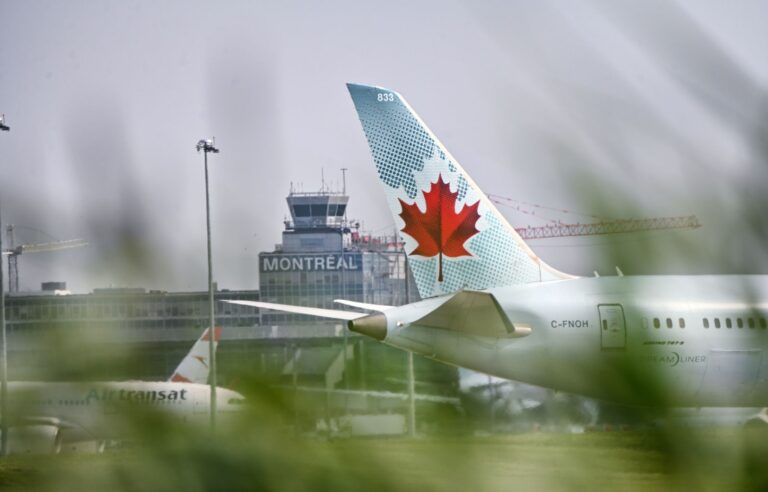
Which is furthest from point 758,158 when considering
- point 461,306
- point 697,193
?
point 461,306

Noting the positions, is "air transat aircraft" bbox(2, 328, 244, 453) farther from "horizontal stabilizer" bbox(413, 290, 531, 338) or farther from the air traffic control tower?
"horizontal stabilizer" bbox(413, 290, 531, 338)

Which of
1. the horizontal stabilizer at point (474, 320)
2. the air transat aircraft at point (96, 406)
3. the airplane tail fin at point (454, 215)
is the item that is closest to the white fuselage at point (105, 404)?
the air transat aircraft at point (96, 406)

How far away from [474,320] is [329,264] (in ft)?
40.1

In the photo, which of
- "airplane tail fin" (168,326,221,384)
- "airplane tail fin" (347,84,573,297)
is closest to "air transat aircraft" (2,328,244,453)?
"airplane tail fin" (168,326,221,384)

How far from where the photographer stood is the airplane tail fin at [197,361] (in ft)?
5.06

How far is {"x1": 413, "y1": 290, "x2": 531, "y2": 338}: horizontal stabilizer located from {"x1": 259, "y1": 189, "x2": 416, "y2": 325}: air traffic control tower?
35.7 feet

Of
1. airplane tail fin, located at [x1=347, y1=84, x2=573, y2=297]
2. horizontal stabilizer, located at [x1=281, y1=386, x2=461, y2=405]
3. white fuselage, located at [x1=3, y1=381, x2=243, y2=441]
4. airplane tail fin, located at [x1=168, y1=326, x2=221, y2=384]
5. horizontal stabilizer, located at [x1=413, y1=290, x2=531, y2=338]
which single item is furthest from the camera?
airplane tail fin, located at [x1=347, y1=84, x2=573, y2=297]

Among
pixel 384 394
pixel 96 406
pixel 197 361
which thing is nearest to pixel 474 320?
pixel 384 394

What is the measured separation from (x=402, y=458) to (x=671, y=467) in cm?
23

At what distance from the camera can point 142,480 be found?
42.4 inches

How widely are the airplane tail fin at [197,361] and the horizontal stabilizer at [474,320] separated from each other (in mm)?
11549

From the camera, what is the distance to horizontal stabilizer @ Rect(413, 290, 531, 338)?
A: 45.0ft

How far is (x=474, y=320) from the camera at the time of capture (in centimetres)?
1441

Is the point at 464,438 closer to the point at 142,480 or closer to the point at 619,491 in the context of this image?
the point at 619,491
